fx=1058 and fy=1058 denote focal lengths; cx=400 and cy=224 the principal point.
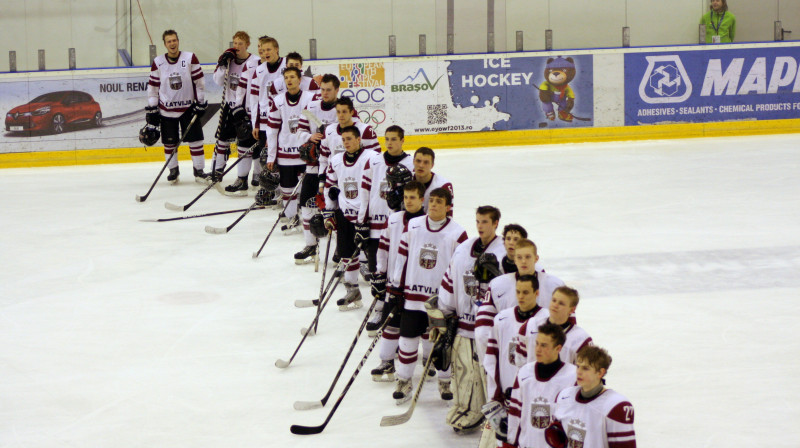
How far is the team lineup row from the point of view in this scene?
3.77 metres

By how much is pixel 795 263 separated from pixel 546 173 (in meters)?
4.19

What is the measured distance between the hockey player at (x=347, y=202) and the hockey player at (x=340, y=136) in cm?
14

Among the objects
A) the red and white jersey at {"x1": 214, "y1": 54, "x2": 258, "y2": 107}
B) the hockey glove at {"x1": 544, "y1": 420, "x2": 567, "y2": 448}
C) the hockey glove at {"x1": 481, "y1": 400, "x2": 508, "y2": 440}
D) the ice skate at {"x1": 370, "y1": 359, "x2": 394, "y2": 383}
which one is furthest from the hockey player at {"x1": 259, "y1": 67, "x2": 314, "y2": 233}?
the hockey glove at {"x1": 544, "y1": 420, "x2": 567, "y2": 448}

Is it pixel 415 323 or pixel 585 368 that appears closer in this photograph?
pixel 585 368

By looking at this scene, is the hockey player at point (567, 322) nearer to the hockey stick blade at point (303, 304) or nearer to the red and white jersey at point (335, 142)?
the hockey stick blade at point (303, 304)

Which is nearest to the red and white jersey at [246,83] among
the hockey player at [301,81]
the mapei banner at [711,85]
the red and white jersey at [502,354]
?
the hockey player at [301,81]

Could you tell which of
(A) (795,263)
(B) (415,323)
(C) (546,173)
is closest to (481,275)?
(B) (415,323)

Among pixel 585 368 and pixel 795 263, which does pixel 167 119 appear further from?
pixel 585 368

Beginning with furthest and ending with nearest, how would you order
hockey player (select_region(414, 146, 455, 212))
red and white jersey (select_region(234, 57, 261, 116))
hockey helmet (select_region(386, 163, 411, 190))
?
1. red and white jersey (select_region(234, 57, 261, 116))
2. hockey helmet (select_region(386, 163, 411, 190))
3. hockey player (select_region(414, 146, 455, 212))

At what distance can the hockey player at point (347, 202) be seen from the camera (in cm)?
670

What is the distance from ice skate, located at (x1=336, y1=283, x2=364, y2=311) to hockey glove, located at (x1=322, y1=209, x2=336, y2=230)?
0.40 metres

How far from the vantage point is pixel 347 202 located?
6.82m

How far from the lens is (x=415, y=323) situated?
5301 mm

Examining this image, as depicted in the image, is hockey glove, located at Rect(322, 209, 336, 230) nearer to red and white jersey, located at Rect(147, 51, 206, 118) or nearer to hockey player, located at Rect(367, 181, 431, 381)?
hockey player, located at Rect(367, 181, 431, 381)
